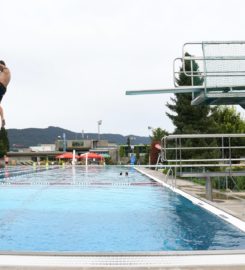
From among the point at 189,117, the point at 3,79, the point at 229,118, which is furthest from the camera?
the point at 229,118

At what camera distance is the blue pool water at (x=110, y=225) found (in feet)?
20.9

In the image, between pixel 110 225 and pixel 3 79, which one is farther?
pixel 110 225

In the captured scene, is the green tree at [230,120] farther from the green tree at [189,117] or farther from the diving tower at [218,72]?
the diving tower at [218,72]

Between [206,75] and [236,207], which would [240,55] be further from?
[236,207]

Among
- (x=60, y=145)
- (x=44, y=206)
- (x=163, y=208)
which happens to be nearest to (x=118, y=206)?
(x=163, y=208)

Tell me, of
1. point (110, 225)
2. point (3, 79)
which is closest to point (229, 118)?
point (110, 225)

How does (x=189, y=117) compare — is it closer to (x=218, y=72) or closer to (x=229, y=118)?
(x=229, y=118)

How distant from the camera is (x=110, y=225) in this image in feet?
26.9

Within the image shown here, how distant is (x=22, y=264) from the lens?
14.8 ft

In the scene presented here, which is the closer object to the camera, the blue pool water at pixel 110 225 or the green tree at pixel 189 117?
the blue pool water at pixel 110 225

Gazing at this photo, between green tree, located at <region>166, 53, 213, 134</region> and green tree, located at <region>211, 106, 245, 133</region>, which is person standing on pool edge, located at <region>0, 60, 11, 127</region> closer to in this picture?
green tree, located at <region>166, 53, 213, 134</region>

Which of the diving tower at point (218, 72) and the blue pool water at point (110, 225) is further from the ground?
the diving tower at point (218, 72)

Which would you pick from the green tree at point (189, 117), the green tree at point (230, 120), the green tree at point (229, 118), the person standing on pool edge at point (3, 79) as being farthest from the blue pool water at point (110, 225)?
the green tree at point (229, 118)

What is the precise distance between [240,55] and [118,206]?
4.71 m
